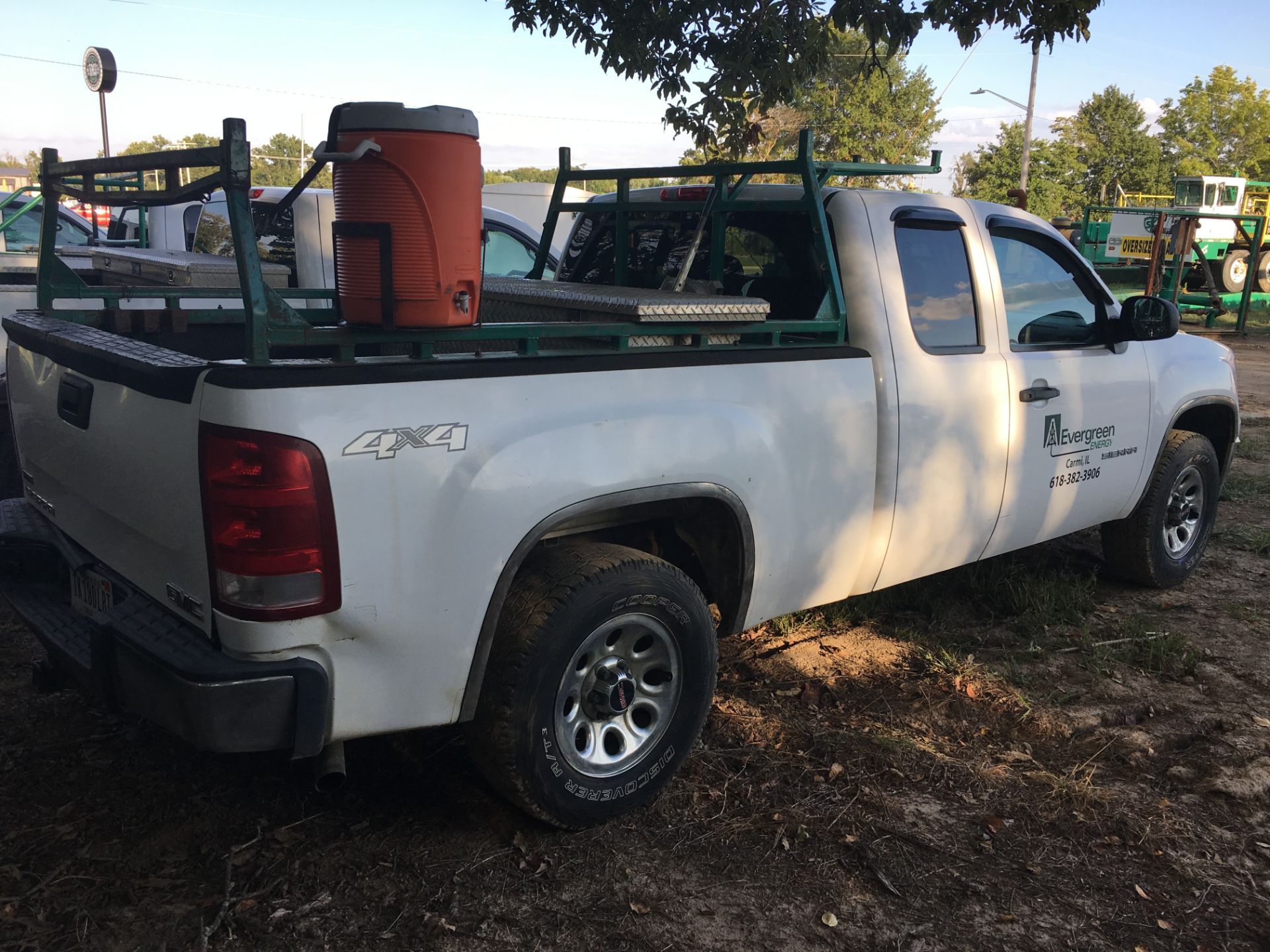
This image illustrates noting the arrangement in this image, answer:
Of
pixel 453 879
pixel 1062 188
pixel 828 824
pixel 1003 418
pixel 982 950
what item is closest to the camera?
pixel 982 950

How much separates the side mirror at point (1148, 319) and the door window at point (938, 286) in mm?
902

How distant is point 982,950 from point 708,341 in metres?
1.82

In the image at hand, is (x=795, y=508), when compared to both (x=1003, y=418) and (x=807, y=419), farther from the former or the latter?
(x=1003, y=418)

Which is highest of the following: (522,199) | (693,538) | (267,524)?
(522,199)

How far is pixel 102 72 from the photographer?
33.9ft

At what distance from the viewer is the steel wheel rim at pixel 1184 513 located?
5301mm

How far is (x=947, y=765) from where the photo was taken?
11.6ft

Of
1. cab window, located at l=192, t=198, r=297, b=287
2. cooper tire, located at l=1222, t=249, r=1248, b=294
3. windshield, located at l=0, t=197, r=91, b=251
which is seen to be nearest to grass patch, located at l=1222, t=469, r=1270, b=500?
cab window, located at l=192, t=198, r=297, b=287

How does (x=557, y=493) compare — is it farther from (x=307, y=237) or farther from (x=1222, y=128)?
(x=1222, y=128)

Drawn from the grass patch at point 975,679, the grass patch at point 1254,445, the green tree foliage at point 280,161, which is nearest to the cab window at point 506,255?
the grass patch at point 975,679

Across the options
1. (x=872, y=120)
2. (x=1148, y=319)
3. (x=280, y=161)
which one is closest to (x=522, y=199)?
(x=1148, y=319)

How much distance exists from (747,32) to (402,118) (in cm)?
473

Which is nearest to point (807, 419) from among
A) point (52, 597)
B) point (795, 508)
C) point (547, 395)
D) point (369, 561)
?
point (795, 508)

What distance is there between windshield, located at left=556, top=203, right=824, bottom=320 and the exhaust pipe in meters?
2.12
